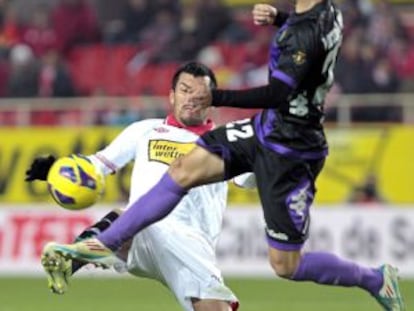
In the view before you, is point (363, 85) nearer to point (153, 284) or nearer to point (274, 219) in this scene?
point (153, 284)

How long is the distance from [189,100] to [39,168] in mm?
919

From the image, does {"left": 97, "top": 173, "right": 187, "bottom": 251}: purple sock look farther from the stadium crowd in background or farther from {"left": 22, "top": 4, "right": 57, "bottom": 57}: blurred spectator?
{"left": 22, "top": 4, "right": 57, "bottom": 57}: blurred spectator

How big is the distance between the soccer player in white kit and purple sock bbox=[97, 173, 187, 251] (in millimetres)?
356

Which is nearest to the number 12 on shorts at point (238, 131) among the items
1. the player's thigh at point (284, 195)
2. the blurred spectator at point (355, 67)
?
the player's thigh at point (284, 195)

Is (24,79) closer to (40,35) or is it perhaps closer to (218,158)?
(40,35)

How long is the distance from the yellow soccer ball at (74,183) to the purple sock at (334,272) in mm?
1202

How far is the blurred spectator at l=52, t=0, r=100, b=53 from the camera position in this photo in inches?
754

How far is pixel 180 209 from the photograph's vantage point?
7.84 meters

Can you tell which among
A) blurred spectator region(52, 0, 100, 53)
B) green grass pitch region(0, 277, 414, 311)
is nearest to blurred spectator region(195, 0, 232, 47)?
blurred spectator region(52, 0, 100, 53)

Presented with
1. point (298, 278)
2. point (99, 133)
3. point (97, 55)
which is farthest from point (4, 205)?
point (298, 278)

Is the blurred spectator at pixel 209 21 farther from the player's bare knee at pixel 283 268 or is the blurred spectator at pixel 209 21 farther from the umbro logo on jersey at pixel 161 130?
the player's bare knee at pixel 283 268

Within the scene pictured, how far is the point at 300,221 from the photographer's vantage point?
755 cm

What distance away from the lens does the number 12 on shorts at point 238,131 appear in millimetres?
7562

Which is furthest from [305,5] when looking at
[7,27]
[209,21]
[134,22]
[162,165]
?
[7,27]
